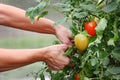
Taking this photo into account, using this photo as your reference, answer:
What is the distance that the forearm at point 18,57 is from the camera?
41.7 inches

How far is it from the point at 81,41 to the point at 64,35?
0.87ft

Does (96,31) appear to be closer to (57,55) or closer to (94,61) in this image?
(94,61)

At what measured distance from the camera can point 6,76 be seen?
2316 millimetres

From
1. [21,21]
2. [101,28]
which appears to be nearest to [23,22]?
[21,21]

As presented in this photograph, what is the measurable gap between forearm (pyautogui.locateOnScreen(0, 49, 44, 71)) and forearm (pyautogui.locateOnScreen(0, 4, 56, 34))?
0.74ft

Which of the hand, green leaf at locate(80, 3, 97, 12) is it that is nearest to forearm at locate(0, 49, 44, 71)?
the hand

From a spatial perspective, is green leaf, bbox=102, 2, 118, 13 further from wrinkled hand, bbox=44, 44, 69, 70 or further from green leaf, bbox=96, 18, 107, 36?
wrinkled hand, bbox=44, 44, 69, 70

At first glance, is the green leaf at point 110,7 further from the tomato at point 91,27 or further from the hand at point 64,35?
the hand at point 64,35

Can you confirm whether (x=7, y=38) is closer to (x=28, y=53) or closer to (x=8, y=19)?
(x=8, y=19)

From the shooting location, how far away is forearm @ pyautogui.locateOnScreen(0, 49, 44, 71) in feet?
3.48

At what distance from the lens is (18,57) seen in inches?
42.8

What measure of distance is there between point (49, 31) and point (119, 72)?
1.62 feet

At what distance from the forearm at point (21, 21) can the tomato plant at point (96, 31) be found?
282 millimetres

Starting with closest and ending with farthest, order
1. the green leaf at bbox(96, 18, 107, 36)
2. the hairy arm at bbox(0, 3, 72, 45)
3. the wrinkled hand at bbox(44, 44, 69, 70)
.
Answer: the green leaf at bbox(96, 18, 107, 36) < the wrinkled hand at bbox(44, 44, 69, 70) < the hairy arm at bbox(0, 3, 72, 45)
